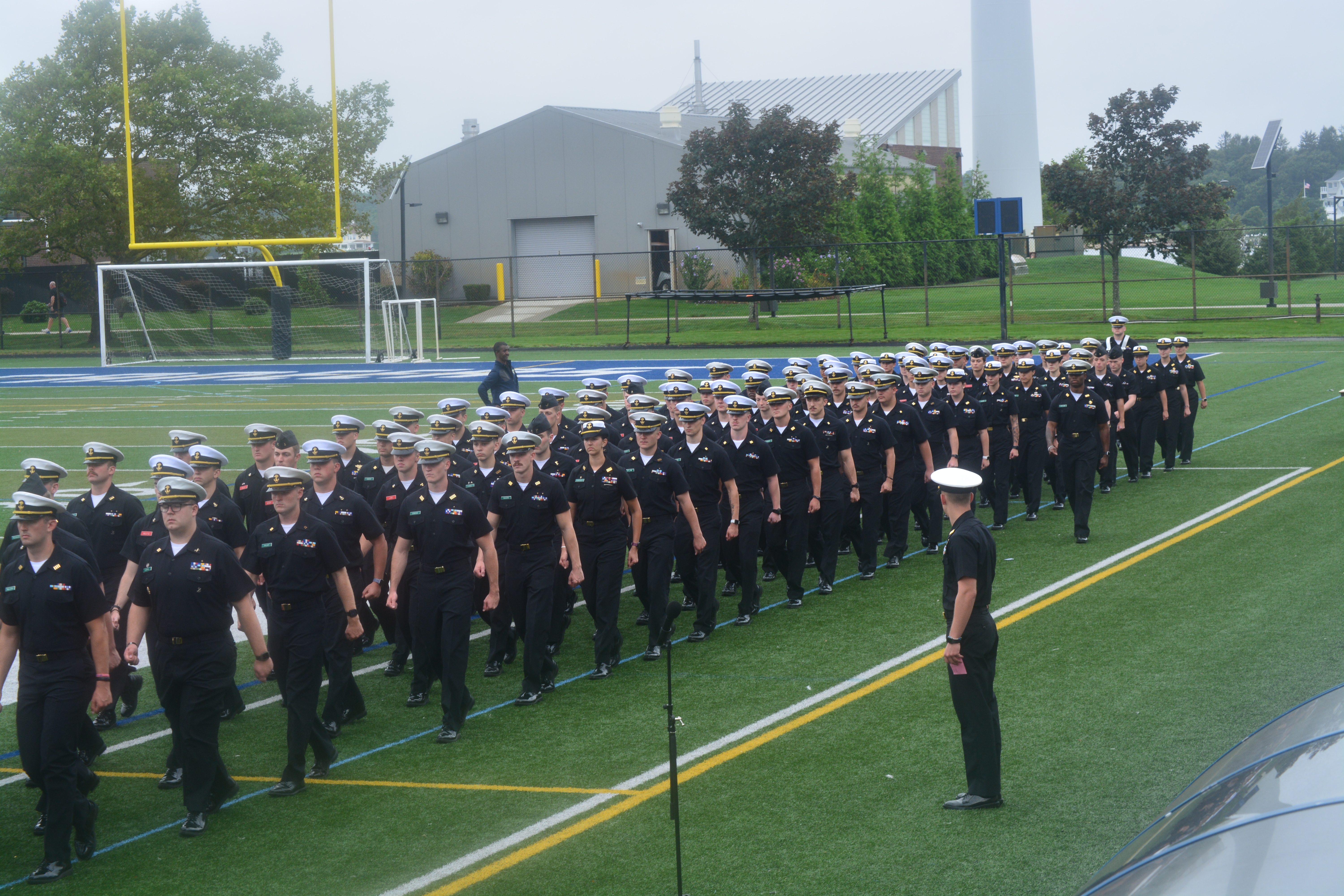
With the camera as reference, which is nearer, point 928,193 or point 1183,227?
point 928,193

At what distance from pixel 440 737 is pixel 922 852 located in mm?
3461

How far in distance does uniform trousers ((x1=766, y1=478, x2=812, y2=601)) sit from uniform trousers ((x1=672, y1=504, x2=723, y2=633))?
30.9 inches

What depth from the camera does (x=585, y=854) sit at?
6.68 m

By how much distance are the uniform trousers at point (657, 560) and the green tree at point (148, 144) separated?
38186 mm

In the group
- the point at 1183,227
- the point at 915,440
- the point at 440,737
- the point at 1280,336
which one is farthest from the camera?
the point at 1183,227

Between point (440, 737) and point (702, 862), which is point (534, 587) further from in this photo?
point (702, 862)

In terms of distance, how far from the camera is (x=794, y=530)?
12.2 meters

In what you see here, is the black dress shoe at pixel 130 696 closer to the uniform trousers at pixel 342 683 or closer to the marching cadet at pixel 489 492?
the uniform trousers at pixel 342 683

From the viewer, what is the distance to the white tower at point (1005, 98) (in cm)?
6956

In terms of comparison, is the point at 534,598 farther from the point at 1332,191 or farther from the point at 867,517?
the point at 1332,191

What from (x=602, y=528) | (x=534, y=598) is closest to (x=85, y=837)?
(x=534, y=598)

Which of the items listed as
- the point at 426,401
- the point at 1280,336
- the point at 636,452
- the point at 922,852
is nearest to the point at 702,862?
the point at 922,852

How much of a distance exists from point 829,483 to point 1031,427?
4142mm

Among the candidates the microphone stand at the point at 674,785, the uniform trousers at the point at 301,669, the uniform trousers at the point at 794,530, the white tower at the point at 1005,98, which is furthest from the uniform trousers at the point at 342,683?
the white tower at the point at 1005,98
